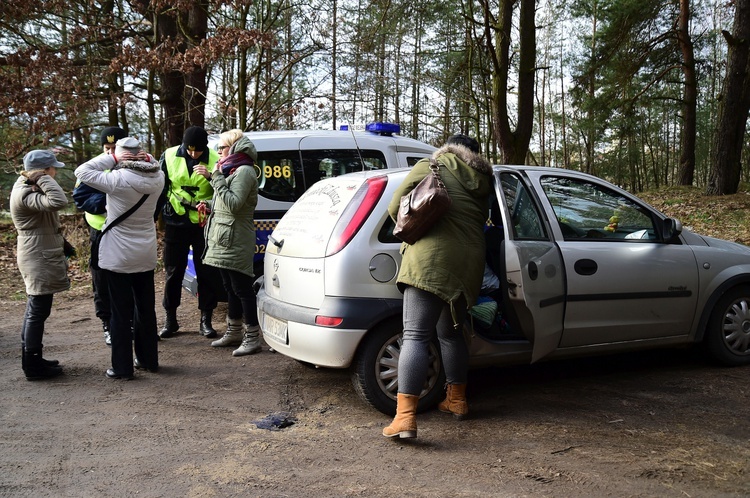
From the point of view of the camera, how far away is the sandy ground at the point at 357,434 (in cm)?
323

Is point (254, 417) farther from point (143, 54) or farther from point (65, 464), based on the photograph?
point (143, 54)

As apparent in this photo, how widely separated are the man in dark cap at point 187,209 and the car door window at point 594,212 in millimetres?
3147

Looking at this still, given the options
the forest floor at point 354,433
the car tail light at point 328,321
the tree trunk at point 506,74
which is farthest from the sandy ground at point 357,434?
the tree trunk at point 506,74

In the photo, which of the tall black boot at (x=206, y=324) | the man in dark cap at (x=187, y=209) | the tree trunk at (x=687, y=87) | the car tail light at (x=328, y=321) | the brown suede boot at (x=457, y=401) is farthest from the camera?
the tree trunk at (x=687, y=87)

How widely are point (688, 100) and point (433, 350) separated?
2007cm

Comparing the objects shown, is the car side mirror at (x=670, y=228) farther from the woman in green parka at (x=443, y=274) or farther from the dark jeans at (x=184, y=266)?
the dark jeans at (x=184, y=266)

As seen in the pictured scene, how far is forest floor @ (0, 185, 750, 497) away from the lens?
3.23 metres

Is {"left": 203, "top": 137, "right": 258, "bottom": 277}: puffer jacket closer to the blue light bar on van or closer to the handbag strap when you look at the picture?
the handbag strap

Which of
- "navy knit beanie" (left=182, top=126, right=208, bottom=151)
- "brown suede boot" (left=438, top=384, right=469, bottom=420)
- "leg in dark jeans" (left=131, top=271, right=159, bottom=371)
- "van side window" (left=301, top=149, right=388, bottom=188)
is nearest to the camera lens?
"brown suede boot" (left=438, top=384, right=469, bottom=420)

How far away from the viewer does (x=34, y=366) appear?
5.08 m

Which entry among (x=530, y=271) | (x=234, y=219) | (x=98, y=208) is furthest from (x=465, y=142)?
(x=98, y=208)

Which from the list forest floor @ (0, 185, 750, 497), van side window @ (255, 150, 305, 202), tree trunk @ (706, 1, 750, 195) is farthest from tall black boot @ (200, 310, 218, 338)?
tree trunk @ (706, 1, 750, 195)

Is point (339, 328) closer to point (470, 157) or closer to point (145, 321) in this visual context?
point (470, 157)

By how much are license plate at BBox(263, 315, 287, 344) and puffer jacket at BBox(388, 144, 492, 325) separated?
3.22ft
